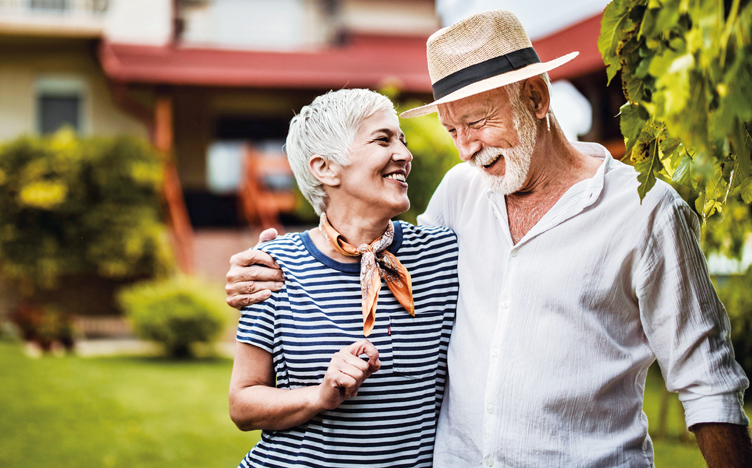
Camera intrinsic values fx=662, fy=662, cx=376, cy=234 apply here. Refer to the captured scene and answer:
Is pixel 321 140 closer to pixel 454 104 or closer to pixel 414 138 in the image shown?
pixel 454 104

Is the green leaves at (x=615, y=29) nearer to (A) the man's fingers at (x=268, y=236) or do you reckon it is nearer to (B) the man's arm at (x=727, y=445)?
(B) the man's arm at (x=727, y=445)

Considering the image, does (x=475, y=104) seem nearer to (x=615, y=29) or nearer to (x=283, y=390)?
(x=615, y=29)

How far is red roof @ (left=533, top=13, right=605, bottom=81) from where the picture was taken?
10562 millimetres

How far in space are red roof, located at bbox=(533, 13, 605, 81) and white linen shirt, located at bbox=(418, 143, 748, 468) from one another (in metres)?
8.90

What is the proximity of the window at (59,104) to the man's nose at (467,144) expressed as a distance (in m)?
14.6

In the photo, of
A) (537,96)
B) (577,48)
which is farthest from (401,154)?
(577,48)

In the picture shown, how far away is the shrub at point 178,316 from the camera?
406 inches

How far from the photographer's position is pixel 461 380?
2170 mm

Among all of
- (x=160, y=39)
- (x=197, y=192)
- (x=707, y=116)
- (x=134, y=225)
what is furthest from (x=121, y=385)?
(x=160, y=39)

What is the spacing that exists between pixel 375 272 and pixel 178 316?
8701mm

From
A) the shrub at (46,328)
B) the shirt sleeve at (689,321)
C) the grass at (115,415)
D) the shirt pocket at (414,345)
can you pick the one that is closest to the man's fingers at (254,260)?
the shirt pocket at (414,345)

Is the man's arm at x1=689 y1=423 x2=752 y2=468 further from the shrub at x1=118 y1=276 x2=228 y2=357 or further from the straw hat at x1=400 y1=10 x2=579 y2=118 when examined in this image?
the shrub at x1=118 y1=276 x2=228 y2=357

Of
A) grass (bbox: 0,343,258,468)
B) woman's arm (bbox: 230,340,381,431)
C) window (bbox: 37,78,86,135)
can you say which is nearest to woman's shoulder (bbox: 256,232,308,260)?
woman's arm (bbox: 230,340,381,431)

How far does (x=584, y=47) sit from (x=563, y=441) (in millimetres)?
9884
